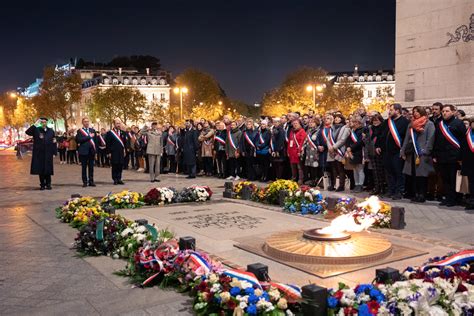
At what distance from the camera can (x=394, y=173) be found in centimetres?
1205

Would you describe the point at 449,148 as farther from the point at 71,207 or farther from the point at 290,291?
the point at 71,207

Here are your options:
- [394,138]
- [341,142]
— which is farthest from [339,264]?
[341,142]

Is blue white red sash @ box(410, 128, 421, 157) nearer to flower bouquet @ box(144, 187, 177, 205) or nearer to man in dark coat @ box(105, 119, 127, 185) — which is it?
flower bouquet @ box(144, 187, 177, 205)

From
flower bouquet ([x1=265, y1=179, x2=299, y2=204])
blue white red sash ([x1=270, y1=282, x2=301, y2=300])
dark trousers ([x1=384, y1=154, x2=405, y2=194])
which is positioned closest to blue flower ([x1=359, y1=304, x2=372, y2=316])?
blue white red sash ([x1=270, y1=282, x2=301, y2=300])

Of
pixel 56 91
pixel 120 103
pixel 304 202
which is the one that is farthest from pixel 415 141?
pixel 120 103

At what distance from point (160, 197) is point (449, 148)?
6.24 m

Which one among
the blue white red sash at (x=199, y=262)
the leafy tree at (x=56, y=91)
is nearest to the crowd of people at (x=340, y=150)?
the blue white red sash at (x=199, y=262)

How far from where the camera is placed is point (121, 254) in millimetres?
6727

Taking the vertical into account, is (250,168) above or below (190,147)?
below

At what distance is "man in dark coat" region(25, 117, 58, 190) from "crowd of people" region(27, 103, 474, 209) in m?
0.14

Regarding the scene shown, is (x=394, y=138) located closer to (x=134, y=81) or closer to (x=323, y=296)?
(x=323, y=296)

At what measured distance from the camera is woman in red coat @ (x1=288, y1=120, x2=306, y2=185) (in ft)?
48.8

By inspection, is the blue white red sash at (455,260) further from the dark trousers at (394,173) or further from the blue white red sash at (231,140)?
the blue white red sash at (231,140)

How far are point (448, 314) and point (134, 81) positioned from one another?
378 feet
